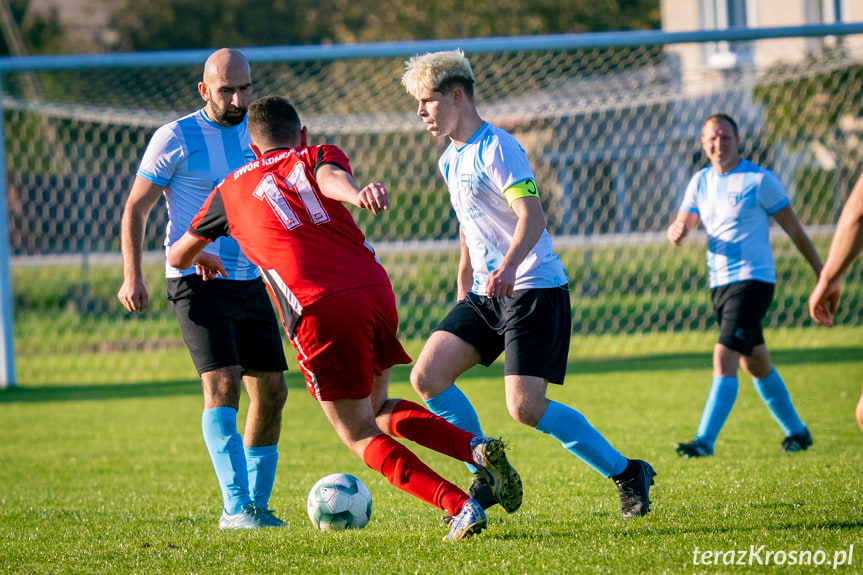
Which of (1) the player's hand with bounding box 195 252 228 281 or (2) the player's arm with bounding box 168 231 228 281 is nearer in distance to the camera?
(2) the player's arm with bounding box 168 231 228 281

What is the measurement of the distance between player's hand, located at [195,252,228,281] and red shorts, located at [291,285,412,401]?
0.81 m

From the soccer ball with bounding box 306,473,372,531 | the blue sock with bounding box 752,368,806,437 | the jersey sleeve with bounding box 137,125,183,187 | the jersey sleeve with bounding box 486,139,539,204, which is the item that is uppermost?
the jersey sleeve with bounding box 137,125,183,187

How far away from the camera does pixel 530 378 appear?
394 cm

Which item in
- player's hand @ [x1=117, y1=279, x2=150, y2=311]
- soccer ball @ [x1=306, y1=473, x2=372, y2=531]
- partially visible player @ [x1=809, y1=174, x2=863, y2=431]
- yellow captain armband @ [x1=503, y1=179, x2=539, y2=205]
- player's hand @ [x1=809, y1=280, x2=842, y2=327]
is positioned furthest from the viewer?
player's hand @ [x1=117, y1=279, x2=150, y2=311]

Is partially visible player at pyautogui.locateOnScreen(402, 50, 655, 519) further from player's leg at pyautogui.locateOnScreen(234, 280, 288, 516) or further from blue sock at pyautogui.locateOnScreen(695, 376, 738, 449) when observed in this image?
blue sock at pyautogui.locateOnScreen(695, 376, 738, 449)

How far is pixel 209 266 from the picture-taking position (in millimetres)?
4250

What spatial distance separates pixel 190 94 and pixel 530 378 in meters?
9.39

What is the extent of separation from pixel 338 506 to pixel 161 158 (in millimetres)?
1865

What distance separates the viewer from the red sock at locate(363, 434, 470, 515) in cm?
349

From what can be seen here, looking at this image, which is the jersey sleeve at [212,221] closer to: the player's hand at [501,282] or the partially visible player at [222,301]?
the partially visible player at [222,301]

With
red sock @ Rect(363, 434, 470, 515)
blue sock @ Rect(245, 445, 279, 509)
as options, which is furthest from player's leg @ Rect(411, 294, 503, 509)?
blue sock @ Rect(245, 445, 279, 509)

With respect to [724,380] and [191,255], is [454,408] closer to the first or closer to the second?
[191,255]

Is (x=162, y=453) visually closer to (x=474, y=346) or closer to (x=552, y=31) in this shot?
(x=474, y=346)

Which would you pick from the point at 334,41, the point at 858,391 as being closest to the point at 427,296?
the point at 858,391
